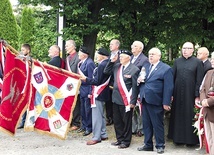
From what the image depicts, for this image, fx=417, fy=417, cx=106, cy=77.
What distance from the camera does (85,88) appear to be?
8.61 m

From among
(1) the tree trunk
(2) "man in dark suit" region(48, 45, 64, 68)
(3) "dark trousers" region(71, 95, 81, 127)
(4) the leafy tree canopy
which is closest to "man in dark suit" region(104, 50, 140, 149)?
(2) "man in dark suit" region(48, 45, 64, 68)

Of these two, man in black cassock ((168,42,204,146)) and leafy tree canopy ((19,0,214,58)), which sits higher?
leafy tree canopy ((19,0,214,58))

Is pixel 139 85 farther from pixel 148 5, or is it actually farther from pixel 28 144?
pixel 148 5

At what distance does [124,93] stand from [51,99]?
135 cm

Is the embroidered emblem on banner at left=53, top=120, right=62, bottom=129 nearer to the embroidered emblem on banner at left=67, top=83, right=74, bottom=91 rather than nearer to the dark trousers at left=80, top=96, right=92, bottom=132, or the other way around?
the embroidered emblem on banner at left=67, top=83, right=74, bottom=91

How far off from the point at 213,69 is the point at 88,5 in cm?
429

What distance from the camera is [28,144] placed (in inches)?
313

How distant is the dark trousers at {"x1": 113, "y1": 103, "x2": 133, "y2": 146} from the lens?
296 inches

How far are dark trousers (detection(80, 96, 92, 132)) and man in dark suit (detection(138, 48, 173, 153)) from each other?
1606 mm

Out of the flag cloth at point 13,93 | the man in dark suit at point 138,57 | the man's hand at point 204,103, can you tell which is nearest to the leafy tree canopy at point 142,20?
the man in dark suit at point 138,57

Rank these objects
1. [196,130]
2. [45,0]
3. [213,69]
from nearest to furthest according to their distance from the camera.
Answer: [213,69]
[196,130]
[45,0]

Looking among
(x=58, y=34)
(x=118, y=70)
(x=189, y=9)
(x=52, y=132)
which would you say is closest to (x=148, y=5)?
(x=189, y=9)

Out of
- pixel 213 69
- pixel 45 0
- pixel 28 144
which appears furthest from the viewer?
pixel 45 0

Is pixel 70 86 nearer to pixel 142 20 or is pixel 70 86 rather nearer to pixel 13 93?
pixel 13 93
